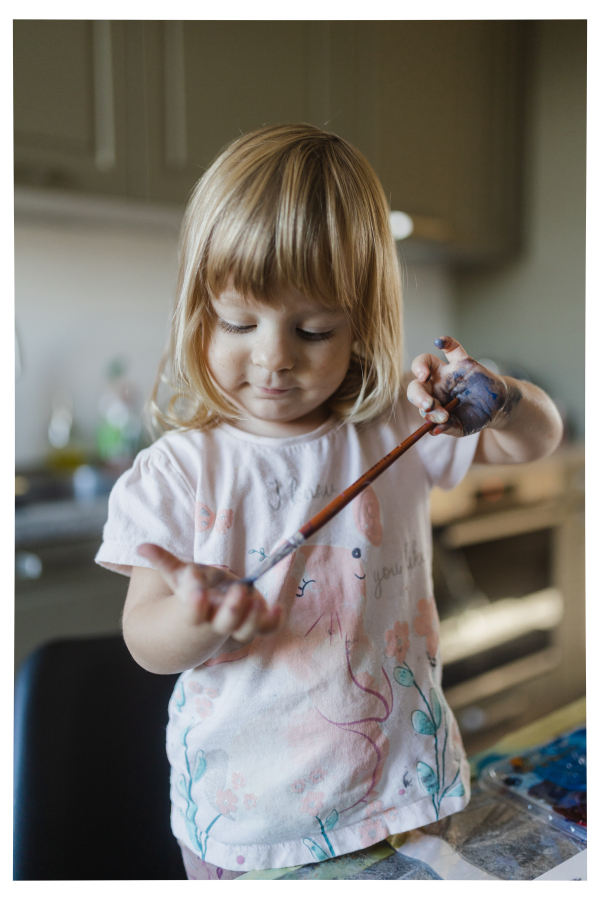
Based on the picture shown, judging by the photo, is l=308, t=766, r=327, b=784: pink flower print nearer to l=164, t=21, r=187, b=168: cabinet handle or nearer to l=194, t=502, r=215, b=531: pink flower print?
l=194, t=502, r=215, b=531: pink flower print

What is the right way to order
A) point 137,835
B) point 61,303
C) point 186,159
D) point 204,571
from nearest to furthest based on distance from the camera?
point 204,571 < point 137,835 < point 186,159 < point 61,303

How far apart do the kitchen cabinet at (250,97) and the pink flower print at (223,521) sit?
74 centimetres

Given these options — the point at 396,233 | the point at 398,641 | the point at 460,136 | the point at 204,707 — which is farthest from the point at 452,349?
the point at 460,136

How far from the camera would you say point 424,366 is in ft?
1.67

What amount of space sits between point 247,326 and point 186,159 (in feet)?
3.54

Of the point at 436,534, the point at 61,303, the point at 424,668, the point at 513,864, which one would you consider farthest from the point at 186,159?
the point at 513,864

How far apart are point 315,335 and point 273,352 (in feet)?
0.14

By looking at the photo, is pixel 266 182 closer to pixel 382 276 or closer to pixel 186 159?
pixel 382 276

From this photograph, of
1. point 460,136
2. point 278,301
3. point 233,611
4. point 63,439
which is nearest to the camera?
point 233,611

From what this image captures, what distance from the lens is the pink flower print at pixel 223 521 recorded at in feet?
1.71

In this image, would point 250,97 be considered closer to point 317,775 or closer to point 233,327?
point 233,327

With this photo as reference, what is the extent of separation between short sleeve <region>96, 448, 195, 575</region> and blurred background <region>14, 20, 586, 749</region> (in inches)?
20.4

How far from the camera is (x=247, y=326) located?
48cm
